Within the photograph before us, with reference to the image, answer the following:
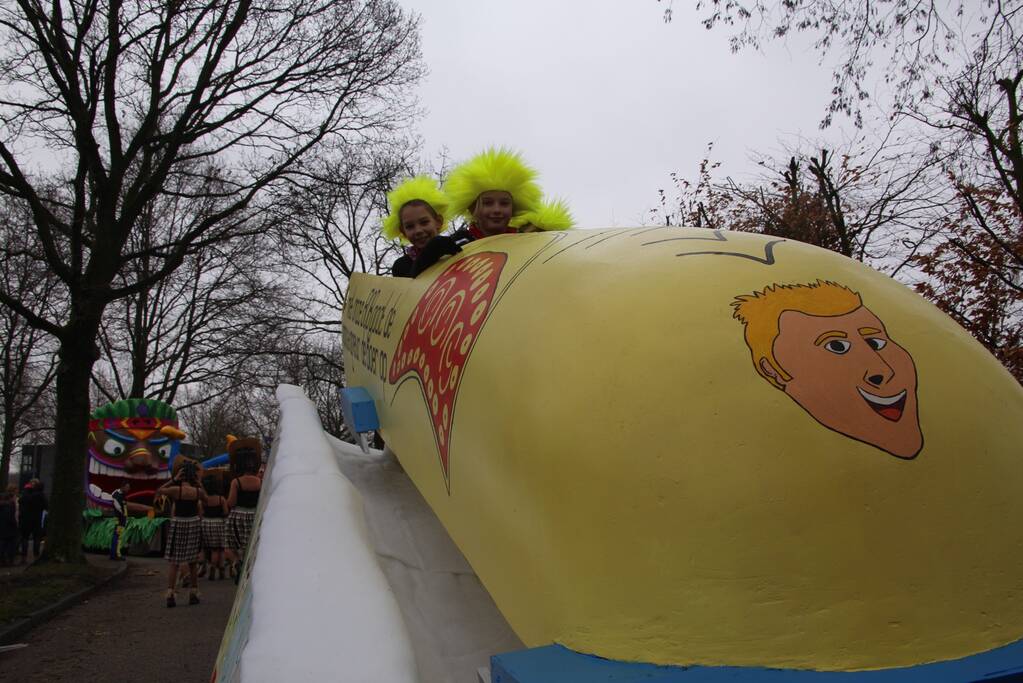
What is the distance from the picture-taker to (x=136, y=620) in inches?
290

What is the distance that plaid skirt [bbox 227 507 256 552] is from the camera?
8.55 meters

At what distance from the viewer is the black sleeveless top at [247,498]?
26.6ft

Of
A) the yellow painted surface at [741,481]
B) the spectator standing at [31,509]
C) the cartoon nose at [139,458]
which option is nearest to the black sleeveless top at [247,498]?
the yellow painted surface at [741,481]

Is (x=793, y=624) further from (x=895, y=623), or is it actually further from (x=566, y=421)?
(x=566, y=421)

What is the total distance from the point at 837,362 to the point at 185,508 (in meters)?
7.80

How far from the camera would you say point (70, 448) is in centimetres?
994

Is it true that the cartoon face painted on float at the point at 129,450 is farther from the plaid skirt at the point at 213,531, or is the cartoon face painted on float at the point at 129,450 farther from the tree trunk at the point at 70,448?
the plaid skirt at the point at 213,531

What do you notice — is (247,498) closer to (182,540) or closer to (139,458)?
(182,540)

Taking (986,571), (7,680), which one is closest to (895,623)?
(986,571)

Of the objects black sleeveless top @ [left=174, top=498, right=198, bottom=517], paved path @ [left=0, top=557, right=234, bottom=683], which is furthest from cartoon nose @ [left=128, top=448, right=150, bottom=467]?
black sleeveless top @ [left=174, top=498, right=198, bottom=517]

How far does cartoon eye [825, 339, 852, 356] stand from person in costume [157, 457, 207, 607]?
25.0ft

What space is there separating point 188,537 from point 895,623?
7715 millimetres

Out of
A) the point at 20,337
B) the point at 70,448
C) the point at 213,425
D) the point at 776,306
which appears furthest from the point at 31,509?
the point at 213,425

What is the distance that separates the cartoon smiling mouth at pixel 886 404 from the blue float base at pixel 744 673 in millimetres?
483
